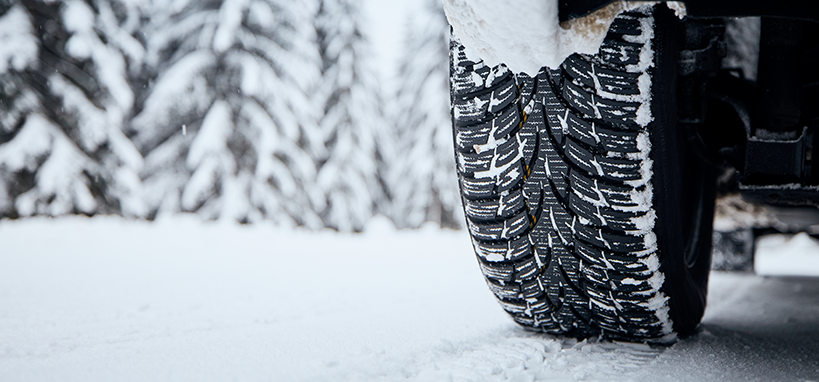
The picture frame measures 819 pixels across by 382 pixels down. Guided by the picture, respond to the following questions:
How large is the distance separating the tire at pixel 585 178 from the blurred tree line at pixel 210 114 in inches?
399

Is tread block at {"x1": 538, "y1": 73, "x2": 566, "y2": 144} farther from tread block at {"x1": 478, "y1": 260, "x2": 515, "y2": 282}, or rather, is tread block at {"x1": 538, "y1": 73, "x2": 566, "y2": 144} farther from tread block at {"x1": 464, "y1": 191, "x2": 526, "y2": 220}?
tread block at {"x1": 478, "y1": 260, "x2": 515, "y2": 282}

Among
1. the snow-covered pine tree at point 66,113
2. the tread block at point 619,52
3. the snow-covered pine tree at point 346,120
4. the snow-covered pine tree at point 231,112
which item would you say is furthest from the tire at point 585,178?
the snow-covered pine tree at point 346,120

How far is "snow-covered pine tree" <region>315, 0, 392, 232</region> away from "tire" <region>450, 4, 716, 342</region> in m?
12.5

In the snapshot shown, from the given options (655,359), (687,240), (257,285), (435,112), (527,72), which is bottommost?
(257,285)

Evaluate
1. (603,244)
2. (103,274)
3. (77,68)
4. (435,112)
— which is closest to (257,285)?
(103,274)

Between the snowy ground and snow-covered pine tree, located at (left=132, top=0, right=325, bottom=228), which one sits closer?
the snowy ground

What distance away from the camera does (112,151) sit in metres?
9.68

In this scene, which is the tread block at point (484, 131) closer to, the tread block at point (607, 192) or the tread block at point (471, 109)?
the tread block at point (471, 109)

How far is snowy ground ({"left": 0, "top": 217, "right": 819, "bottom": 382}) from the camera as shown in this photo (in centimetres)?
117

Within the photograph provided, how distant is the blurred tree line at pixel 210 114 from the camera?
9000 mm

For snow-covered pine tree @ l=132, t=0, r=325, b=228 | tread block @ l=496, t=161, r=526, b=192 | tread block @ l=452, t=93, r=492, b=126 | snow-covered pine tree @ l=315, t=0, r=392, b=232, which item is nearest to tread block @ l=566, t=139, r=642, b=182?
tread block @ l=496, t=161, r=526, b=192

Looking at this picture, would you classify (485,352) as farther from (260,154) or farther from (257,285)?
(260,154)

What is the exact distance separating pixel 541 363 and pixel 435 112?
1335 centimetres

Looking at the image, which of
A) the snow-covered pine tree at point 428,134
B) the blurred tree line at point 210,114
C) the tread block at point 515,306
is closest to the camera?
the tread block at point 515,306
